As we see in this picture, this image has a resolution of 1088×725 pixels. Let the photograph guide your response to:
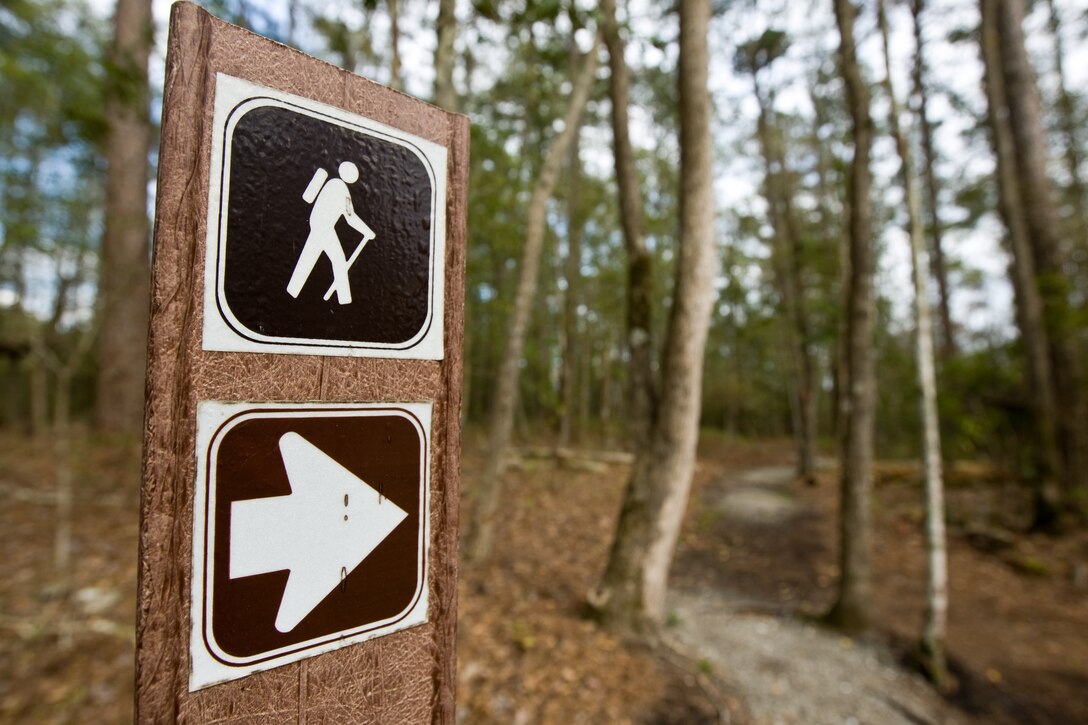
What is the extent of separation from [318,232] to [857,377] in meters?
5.77

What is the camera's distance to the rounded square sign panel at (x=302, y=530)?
2.39ft

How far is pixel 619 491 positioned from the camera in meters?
9.58

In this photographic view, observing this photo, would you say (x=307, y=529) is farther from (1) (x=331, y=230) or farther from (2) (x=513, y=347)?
(2) (x=513, y=347)

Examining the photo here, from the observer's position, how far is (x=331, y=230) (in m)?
0.85

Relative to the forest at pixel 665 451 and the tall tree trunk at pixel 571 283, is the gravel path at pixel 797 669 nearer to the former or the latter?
the forest at pixel 665 451

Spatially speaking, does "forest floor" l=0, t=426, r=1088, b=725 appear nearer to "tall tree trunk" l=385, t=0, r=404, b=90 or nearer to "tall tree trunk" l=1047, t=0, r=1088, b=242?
"tall tree trunk" l=385, t=0, r=404, b=90

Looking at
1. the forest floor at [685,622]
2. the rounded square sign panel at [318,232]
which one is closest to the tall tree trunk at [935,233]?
the forest floor at [685,622]

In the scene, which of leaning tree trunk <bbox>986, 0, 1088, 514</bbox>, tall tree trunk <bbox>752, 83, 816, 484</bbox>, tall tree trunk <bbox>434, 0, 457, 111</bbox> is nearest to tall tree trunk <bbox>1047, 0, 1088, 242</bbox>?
leaning tree trunk <bbox>986, 0, 1088, 514</bbox>

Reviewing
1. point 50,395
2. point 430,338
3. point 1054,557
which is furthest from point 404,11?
point 50,395

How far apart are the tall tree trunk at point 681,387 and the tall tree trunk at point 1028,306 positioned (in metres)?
6.99

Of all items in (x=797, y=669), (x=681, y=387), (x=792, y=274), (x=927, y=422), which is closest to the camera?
(x=681, y=387)

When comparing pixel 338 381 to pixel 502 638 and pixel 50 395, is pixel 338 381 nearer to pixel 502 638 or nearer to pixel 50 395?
pixel 502 638

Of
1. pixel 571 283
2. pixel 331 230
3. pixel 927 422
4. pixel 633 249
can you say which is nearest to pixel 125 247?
pixel 633 249

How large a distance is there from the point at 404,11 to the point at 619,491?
795 cm
